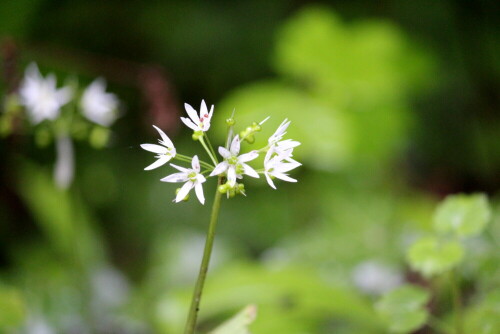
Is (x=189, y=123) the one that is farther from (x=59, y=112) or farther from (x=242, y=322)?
(x=59, y=112)

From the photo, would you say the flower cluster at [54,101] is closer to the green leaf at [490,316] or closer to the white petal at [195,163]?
the white petal at [195,163]

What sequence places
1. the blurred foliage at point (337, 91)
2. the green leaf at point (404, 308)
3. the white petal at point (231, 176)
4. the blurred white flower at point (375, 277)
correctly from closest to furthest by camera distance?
the white petal at point (231, 176)
the green leaf at point (404, 308)
the blurred white flower at point (375, 277)
the blurred foliage at point (337, 91)

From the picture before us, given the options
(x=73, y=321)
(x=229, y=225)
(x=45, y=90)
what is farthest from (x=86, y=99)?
(x=229, y=225)

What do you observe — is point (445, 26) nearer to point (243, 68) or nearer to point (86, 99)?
point (243, 68)

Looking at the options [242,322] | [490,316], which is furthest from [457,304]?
[242,322]

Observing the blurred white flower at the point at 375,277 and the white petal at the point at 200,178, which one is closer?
the white petal at the point at 200,178

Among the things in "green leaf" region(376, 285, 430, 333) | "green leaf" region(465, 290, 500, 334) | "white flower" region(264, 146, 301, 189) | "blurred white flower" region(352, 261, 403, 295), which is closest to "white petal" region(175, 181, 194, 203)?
"white flower" region(264, 146, 301, 189)

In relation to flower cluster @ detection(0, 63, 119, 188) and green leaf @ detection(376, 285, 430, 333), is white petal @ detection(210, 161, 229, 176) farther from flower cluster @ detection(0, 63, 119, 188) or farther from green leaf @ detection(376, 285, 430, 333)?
flower cluster @ detection(0, 63, 119, 188)

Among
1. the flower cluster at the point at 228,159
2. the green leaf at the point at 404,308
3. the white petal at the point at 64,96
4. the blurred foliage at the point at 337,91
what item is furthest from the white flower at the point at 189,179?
the blurred foliage at the point at 337,91
